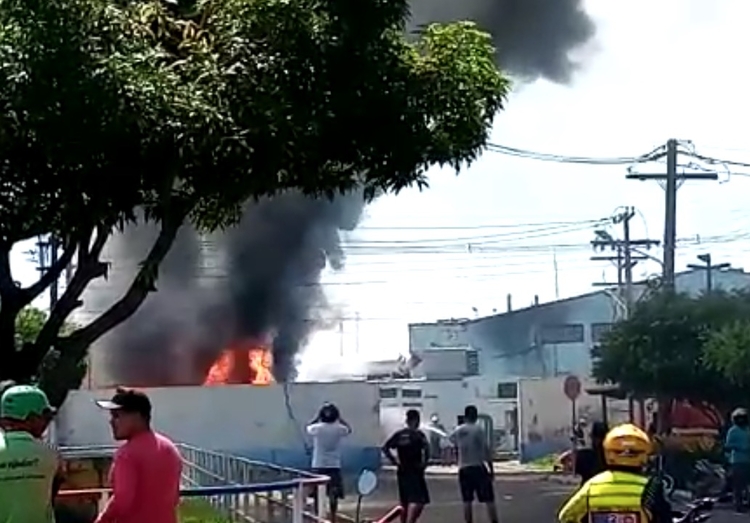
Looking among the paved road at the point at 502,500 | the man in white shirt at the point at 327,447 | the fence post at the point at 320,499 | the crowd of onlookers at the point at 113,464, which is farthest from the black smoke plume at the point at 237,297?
the crowd of onlookers at the point at 113,464

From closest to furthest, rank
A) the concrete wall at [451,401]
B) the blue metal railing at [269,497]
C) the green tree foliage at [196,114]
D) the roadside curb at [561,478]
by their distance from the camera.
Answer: the green tree foliage at [196,114]
the blue metal railing at [269,497]
the roadside curb at [561,478]
the concrete wall at [451,401]

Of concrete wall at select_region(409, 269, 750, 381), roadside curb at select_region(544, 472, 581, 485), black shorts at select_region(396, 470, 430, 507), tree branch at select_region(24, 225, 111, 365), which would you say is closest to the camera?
tree branch at select_region(24, 225, 111, 365)

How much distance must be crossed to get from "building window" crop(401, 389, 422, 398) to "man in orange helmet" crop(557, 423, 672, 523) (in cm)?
4254

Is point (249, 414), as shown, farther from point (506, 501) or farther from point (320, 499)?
point (320, 499)

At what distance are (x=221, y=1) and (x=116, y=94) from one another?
44.4 inches

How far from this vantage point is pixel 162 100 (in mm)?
8805

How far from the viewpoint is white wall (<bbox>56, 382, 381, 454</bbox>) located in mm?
29188

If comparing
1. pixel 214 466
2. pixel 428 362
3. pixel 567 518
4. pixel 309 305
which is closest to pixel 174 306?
pixel 309 305

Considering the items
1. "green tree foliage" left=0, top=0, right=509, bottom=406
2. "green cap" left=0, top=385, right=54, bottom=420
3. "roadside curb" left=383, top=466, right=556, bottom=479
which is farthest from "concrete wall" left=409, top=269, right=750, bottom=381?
"green cap" left=0, top=385, right=54, bottom=420

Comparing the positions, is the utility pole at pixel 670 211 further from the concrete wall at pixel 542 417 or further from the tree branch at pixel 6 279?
the tree branch at pixel 6 279

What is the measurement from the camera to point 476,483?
16.6 meters

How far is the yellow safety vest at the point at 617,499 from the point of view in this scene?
6406 mm

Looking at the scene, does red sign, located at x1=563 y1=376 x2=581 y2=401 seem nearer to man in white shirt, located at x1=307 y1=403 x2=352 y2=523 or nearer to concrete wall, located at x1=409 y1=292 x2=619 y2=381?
man in white shirt, located at x1=307 y1=403 x2=352 y2=523

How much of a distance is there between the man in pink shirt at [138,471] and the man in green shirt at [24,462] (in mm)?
282
